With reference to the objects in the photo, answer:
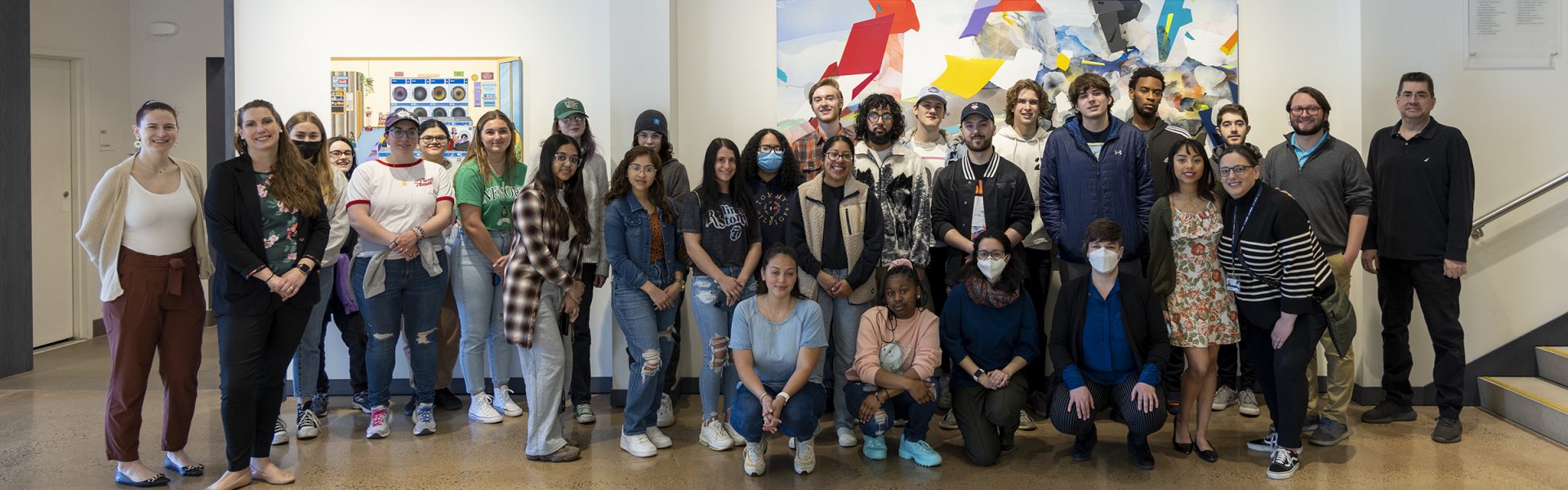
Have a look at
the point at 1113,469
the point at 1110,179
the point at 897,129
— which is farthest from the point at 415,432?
the point at 1110,179

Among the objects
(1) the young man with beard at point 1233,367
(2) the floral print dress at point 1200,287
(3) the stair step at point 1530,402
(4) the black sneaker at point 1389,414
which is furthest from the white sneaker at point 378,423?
(3) the stair step at point 1530,402

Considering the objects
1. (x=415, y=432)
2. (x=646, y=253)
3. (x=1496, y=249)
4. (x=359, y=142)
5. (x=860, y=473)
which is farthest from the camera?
(x=359, y=142)

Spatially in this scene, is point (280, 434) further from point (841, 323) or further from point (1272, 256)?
point (1272, 256)

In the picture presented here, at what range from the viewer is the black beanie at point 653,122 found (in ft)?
15.3

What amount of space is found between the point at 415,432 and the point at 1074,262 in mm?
3087

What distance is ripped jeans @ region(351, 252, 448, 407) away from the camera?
4371mm

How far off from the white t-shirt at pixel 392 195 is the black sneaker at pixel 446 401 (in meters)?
1.00

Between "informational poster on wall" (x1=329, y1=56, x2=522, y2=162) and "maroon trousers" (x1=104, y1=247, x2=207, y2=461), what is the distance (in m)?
1.73

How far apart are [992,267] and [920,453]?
81cm

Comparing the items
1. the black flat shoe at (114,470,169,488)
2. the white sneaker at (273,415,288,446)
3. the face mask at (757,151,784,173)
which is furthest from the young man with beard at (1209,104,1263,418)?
the black flat shoe at (114,470,169,488)

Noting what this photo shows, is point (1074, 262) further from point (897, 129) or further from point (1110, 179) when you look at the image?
point (897, 129)

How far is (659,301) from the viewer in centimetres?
407

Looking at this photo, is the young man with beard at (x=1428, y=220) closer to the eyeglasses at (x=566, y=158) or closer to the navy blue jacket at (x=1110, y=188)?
the navy blue jacket at (x=1110, y=188)

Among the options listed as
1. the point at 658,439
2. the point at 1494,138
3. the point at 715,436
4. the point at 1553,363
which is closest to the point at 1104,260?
the point at 715,436
